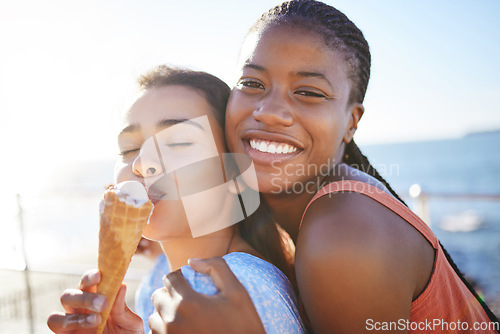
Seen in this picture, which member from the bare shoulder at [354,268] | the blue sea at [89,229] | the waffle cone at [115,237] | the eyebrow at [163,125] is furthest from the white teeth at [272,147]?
the blue sea at [89,229]

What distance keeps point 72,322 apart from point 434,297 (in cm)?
153

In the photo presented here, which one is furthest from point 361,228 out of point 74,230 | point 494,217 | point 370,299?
point 494,217

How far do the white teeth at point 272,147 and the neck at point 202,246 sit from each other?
1.61 ft

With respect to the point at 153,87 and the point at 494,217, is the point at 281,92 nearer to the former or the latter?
the point at 153,87

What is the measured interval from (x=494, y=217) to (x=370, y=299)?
2972cm

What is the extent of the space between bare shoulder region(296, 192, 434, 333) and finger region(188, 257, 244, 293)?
0.92 ft

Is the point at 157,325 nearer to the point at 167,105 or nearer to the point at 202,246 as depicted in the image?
the point at 202,246

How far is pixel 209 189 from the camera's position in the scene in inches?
80.9

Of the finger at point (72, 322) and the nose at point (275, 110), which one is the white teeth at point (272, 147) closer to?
the nose at point (275, 110)

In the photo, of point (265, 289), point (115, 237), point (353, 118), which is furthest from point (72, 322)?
point (353, 118)

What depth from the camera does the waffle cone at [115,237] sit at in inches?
67.9

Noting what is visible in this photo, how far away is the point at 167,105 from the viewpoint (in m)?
2.05

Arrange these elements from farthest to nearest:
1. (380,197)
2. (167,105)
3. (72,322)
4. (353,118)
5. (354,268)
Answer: (353,118), (167,105), (380,197), (72,322), (354,268)

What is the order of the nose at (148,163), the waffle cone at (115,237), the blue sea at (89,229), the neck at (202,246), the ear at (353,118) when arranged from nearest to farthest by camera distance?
1. the waffle cone at (115,237)
2. the nose at (148,163)
3. the neck at (202,246)
4. the ear at (353,118)
5. the blue sea at (89,229)
